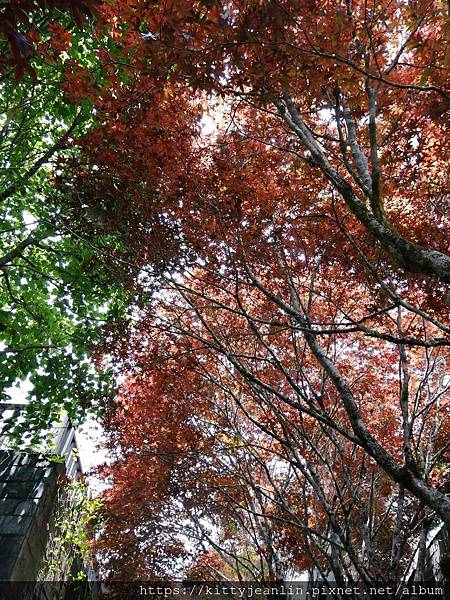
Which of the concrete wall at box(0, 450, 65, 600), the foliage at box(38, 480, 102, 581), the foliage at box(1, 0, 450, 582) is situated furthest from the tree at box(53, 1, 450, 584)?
the foliage at box(38, 480, 102, 581)

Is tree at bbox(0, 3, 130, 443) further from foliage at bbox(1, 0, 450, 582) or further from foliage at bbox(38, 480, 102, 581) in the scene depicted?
foliage at bbox(38, 480, 102, 581)

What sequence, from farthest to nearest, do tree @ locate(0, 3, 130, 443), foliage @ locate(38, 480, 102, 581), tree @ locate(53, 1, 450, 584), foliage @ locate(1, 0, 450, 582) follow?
1. foliage @ locate(38, 480, 102, 581)
2. tree @ locate(0, 3, 130, 443)
3. tree @ locate(53, 1, 450, 584)
4. foliage @ locate(1, 0, 450, 582)

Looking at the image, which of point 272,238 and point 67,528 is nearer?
point 272,238

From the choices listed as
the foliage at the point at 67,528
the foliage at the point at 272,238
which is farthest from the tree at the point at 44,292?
the foliage at the point at 67,528

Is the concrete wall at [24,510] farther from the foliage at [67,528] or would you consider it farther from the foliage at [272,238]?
the foliage at [272,238]

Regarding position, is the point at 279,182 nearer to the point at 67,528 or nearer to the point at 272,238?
the point at 272,238

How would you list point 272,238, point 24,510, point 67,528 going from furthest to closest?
point 67,528, point 24,510, point 272,238

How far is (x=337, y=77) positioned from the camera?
374 centimetres

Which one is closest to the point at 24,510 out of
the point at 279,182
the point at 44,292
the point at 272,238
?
the point at 44,292

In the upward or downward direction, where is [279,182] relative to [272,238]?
upward

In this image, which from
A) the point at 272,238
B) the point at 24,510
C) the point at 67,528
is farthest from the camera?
the point at 67,528

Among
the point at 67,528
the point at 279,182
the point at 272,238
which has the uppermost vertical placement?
the point at 279,182

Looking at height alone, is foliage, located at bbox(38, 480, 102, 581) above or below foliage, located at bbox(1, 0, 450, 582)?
below

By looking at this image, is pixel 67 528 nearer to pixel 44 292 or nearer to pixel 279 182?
pixel 44 292
